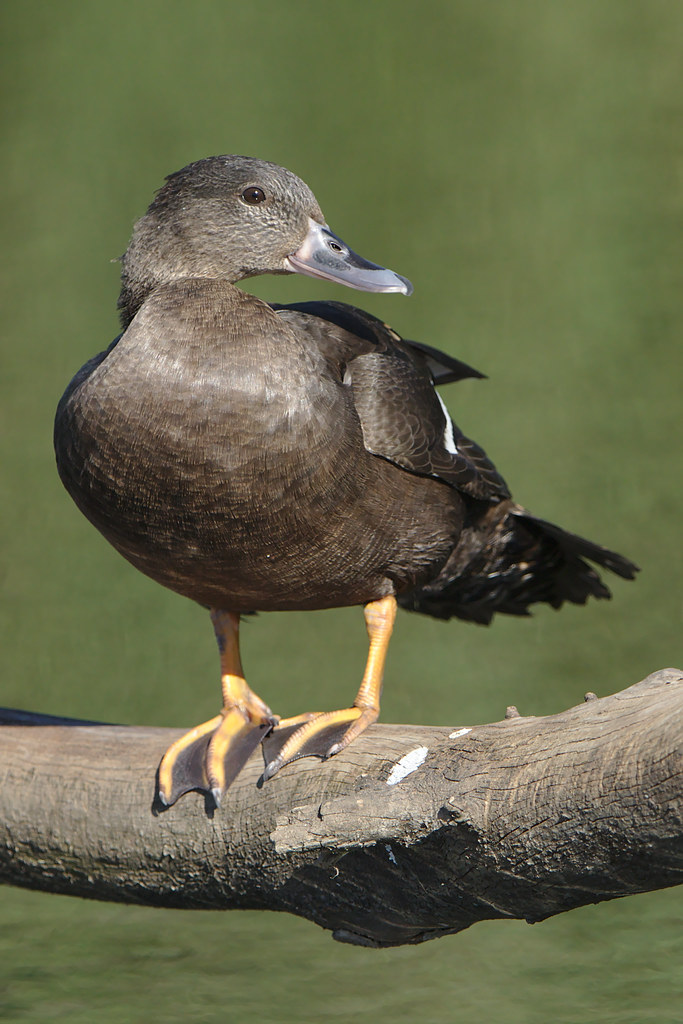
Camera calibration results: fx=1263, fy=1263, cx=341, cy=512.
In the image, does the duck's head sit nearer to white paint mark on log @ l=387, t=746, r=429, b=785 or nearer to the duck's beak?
the duck's beak

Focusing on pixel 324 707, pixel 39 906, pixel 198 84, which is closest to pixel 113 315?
pixel 198 84

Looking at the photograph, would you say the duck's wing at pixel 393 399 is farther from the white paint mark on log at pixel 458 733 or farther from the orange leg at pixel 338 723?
the white paint mark on log at pixel 458 733

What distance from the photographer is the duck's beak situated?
1.71 m

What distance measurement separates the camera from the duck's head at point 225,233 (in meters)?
1.68

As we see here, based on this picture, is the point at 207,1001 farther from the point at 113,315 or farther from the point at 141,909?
the point at 113,315

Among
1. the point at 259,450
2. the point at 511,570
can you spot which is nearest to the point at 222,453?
the point at 259,450

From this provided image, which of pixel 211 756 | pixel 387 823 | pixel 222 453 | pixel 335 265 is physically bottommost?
pixel 211 756

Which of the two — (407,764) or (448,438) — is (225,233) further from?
(407,764)

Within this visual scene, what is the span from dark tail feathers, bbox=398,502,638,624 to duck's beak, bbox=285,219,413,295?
1.41 feet

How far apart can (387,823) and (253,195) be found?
844mm

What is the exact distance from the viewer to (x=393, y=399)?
1763 mm

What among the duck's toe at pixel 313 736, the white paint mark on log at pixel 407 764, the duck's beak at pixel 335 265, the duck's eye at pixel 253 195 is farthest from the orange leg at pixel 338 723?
the duck's eye at pixel 253 195

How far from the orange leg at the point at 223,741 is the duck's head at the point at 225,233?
55cm

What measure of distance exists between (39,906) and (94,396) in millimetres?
1422
